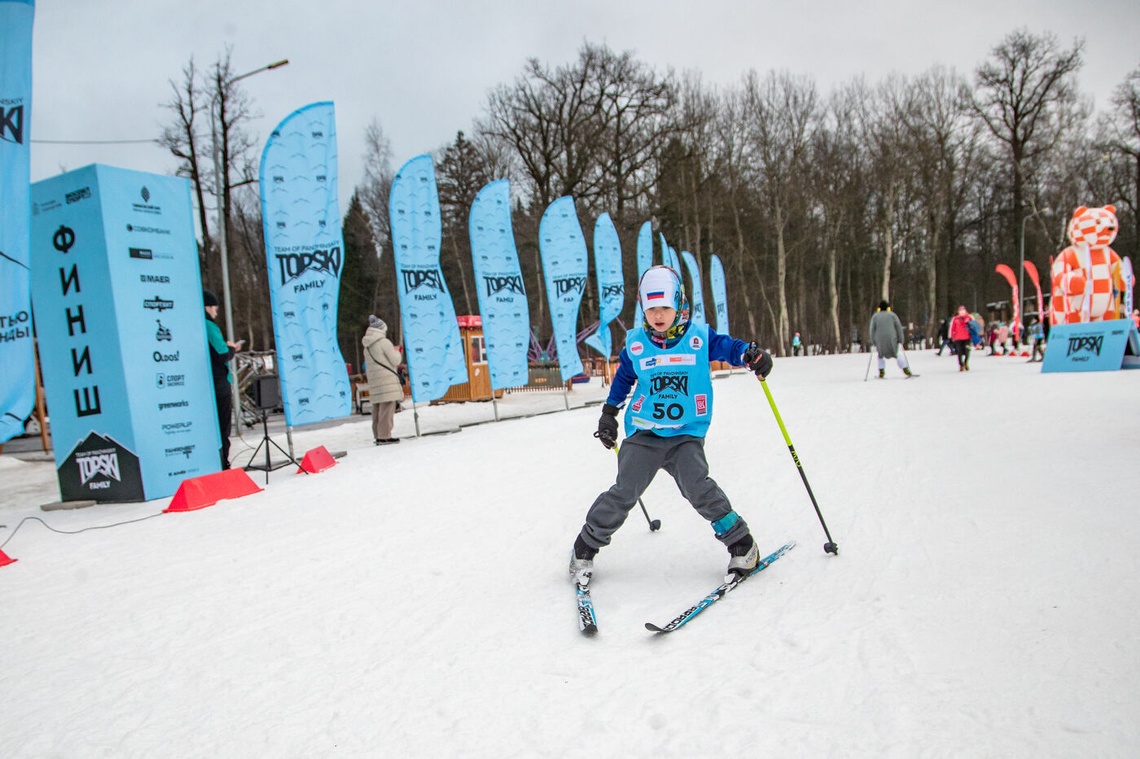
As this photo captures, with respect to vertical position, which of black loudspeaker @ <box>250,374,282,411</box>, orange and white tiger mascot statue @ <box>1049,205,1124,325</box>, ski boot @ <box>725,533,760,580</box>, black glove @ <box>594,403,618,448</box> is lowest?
ski boot @ <box>725,533,760,580</box>

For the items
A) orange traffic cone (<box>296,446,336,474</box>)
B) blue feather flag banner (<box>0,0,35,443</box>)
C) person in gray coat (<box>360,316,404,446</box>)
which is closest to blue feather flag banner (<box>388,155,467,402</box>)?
person in gray coat (<box>360,316,404,446</box>)

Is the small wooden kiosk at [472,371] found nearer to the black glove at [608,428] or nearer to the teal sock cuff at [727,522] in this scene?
the black glove at [608,428]

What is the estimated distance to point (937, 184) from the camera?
3478cm

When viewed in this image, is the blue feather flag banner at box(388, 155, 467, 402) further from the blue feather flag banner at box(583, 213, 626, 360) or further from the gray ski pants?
the gray ski pants

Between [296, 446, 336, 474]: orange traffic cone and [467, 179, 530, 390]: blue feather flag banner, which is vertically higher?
[467, 179, 530, 390]: blue feather flag banner

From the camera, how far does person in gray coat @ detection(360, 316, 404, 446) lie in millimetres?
10430

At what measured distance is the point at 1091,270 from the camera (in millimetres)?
15727

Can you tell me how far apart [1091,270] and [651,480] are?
17.3 metres

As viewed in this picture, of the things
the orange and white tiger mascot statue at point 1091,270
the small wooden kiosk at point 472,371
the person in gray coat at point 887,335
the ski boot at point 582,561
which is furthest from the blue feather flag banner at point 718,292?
the ski boot at point 582,561

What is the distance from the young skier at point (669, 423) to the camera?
368 cm

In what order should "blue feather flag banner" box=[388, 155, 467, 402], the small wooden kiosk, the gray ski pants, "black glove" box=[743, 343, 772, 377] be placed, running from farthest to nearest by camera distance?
the small wooden kiosk, "blue feather flag banner" box=[388, 155, 467, 402], "black glove" box=[743, 343, 772, 377], the gray ski pants

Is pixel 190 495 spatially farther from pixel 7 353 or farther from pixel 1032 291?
pixel 1032 291

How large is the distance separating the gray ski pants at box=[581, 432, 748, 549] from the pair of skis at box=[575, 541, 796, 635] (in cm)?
22

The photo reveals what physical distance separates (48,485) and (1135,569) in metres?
11.4
